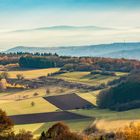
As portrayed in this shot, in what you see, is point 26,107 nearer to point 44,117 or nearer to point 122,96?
point 44,117

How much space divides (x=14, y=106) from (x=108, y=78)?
137 ft

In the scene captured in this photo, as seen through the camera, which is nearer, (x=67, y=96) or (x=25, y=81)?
(x=67, y=96)

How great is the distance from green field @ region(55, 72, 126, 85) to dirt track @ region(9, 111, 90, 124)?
119ft

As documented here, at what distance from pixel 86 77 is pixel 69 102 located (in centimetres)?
3575

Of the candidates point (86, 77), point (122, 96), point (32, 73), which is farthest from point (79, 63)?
point (122, 96)

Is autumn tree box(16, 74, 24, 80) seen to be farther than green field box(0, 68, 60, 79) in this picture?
No

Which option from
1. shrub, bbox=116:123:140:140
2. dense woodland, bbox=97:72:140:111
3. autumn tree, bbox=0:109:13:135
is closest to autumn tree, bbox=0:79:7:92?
dense woodland, bbox=97:72:140:111

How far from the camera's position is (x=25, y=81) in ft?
448

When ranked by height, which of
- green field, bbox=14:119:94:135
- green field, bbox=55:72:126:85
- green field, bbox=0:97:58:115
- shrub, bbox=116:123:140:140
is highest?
green field, bbox=55:72:126:85

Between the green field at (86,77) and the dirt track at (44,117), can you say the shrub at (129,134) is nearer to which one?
the dirt track at (44,117)

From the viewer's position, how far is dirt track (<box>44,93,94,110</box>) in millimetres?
99375

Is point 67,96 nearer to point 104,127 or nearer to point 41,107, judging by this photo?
point 41,107

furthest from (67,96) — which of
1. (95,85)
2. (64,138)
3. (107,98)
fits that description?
(64,138)

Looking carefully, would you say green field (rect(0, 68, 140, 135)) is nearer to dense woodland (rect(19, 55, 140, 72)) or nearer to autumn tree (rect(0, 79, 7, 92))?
autumn tree (rect(0, 79, 7, 92))
